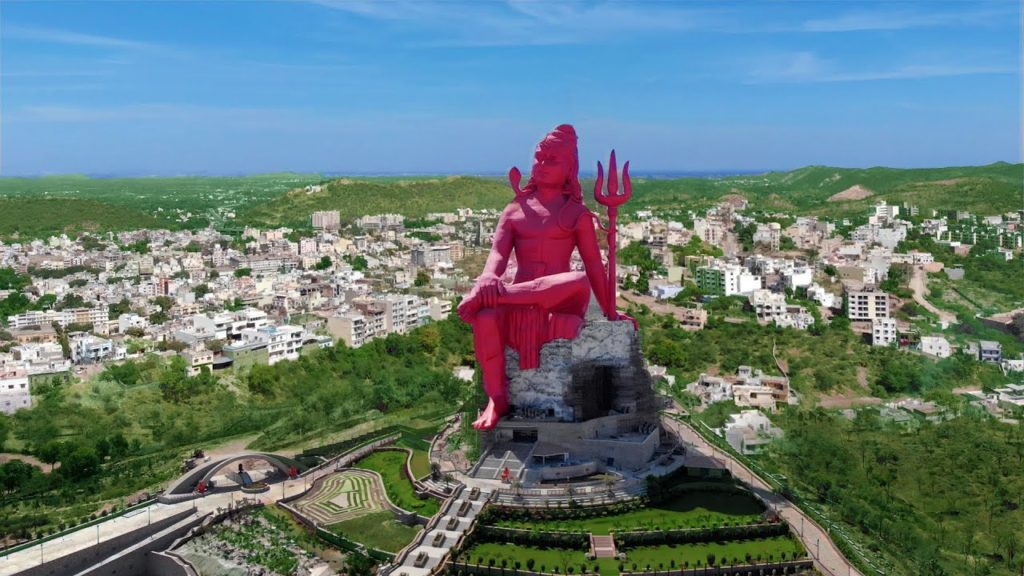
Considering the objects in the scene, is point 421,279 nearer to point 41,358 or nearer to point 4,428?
point 41,358

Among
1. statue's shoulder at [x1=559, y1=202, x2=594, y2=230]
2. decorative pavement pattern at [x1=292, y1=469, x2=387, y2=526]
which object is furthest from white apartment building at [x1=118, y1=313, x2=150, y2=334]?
statue's shoulder at [x1=559, y1=202, x2=594, y2=230]

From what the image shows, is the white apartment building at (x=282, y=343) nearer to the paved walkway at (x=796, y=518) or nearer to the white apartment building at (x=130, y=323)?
the white apartment building at (x=130, y=323)

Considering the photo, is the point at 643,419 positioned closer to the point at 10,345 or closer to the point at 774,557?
the point at 774,557

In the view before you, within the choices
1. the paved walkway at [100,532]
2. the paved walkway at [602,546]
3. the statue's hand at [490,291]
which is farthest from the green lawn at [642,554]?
the paved walkway at [100,532]

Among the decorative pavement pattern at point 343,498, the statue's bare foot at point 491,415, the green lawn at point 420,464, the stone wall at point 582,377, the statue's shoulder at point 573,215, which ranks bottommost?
the decorative pavement pattern at point 343,498

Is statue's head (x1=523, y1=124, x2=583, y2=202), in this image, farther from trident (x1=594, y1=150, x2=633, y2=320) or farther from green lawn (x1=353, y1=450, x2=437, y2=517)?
green lawn (x1=353, y1=450, x2=437, y2=517)

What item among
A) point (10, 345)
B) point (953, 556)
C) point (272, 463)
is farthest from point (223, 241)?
point (953, 556)

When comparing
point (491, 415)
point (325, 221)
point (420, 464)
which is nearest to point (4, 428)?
point (420, 464)
